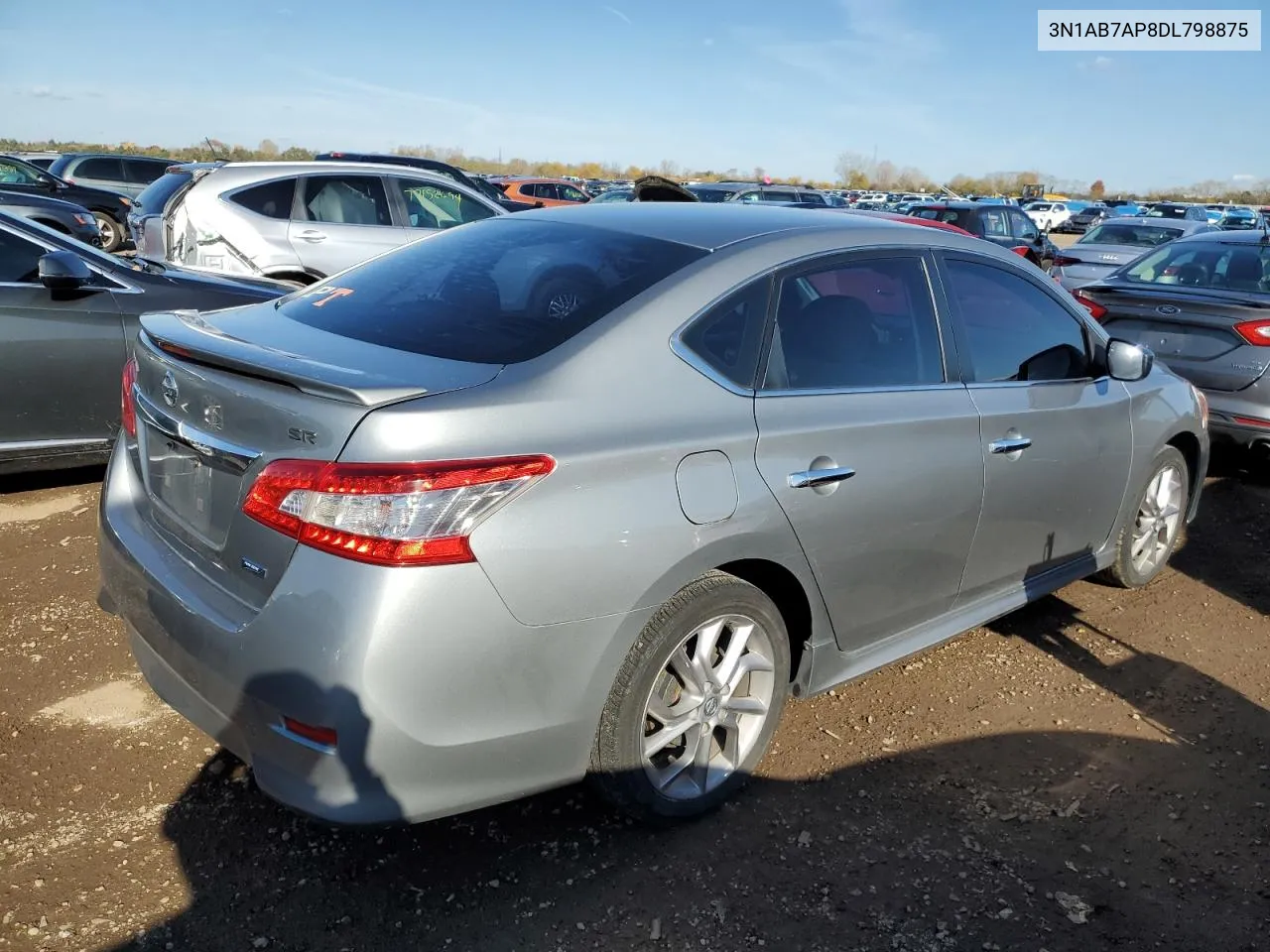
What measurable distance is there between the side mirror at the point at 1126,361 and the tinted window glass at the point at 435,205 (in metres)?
6.60

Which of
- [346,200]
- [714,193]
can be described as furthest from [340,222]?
[714,193]

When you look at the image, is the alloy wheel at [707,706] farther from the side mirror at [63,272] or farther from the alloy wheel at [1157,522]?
the side mirror at [63,272]

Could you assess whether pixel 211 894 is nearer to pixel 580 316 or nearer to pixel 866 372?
pixel 580 316

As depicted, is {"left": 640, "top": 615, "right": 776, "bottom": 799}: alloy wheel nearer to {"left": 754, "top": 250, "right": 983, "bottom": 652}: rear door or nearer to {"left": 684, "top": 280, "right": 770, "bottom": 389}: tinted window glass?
{"left": 754, "top": 250, "right": 983, "bottom": 652}: rear door

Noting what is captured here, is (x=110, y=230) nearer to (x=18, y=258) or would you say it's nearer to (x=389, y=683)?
(x=18, y=258)

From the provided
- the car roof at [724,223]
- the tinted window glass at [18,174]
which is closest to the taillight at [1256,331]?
the car roof at [724,223]

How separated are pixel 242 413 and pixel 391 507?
0.51 m

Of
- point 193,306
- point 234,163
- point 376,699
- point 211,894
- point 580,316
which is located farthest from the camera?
point 234,163

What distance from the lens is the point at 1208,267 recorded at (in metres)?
7.38

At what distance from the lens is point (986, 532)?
349cm

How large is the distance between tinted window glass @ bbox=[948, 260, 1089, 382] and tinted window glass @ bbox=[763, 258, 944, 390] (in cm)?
22

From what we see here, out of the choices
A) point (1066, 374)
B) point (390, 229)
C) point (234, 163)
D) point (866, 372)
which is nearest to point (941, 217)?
point (390, 229)

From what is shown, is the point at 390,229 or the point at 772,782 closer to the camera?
the point at 772,782

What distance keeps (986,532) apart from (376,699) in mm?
2250
